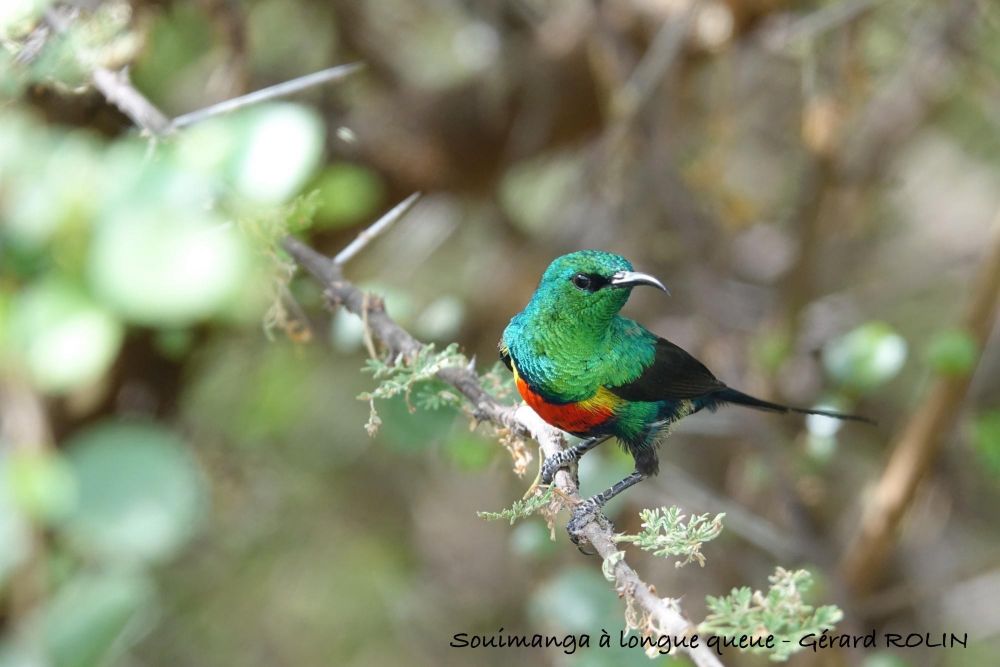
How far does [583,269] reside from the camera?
94.8 inches

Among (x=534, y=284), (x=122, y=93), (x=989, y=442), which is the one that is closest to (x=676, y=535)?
(x=122, y=93)

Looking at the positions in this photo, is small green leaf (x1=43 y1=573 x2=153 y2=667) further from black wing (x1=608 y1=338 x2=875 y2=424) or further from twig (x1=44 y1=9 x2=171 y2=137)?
black wing (x1=608 y1=338 x2=875 y2=424)

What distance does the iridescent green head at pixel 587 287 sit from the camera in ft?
7.84

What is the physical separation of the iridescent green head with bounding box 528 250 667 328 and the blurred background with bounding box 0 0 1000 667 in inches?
16.1

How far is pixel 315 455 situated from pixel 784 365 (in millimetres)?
Answer: 2252

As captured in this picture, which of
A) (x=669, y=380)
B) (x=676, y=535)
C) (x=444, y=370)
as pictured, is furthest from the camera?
(x=669, y=380)

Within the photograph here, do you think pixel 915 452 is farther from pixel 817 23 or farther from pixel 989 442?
pixel 817 23

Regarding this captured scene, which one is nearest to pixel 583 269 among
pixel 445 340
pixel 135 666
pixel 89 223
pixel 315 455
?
pixel 445 340

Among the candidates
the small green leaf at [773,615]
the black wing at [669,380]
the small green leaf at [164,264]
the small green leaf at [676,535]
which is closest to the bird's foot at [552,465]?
the black wing at [669,380]

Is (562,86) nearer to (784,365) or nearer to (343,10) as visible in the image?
(343,10)

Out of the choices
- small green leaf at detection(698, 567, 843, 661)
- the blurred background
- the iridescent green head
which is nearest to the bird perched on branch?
the iridescent green head

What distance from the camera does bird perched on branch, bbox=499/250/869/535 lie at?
2395 millimetres

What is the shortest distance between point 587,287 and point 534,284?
1808 millimetres

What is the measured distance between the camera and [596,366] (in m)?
2.48
